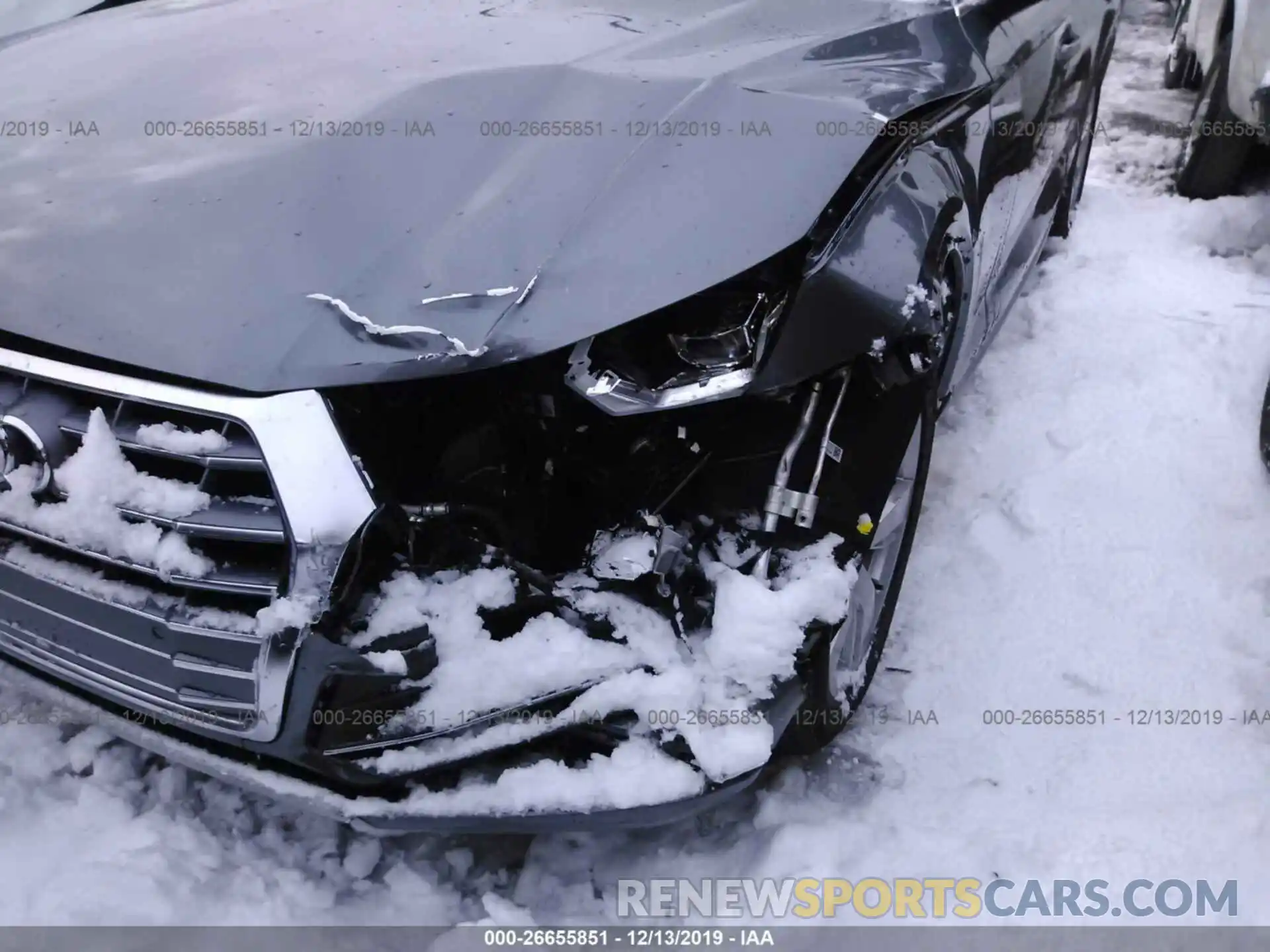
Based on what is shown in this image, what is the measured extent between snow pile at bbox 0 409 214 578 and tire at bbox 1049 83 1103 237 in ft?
11.9

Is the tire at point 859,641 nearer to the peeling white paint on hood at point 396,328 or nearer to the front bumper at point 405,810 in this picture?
the front bumper at point 405,810

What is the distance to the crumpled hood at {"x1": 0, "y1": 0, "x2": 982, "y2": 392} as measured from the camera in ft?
5.06

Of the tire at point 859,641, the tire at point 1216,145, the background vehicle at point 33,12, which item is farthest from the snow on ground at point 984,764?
the background vehicle at point 33,12

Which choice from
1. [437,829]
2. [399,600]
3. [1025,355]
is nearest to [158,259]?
[399,600]

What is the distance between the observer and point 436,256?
5.34 ft

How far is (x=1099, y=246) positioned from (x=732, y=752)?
372 cm

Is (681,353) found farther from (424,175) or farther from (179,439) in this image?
(179,439)

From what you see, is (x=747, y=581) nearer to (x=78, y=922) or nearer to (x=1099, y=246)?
(x=78, y=922)

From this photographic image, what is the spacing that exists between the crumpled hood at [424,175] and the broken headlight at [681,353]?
9 centimetres

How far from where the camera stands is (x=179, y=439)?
59.2 inches

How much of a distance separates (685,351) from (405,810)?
2.86 feet

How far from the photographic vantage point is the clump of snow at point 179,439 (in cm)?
149

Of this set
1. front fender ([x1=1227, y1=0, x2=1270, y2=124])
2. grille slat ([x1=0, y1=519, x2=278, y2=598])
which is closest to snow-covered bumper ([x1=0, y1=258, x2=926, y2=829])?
grille slat ([x1=0, y1=519, x2=278, y2=598])

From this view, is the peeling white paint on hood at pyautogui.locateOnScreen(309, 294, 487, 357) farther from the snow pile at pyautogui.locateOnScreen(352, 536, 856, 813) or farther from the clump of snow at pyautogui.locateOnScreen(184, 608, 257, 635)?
the clump of snow at pyautogui.locateOnScreen(184, 608, 257, 635)
